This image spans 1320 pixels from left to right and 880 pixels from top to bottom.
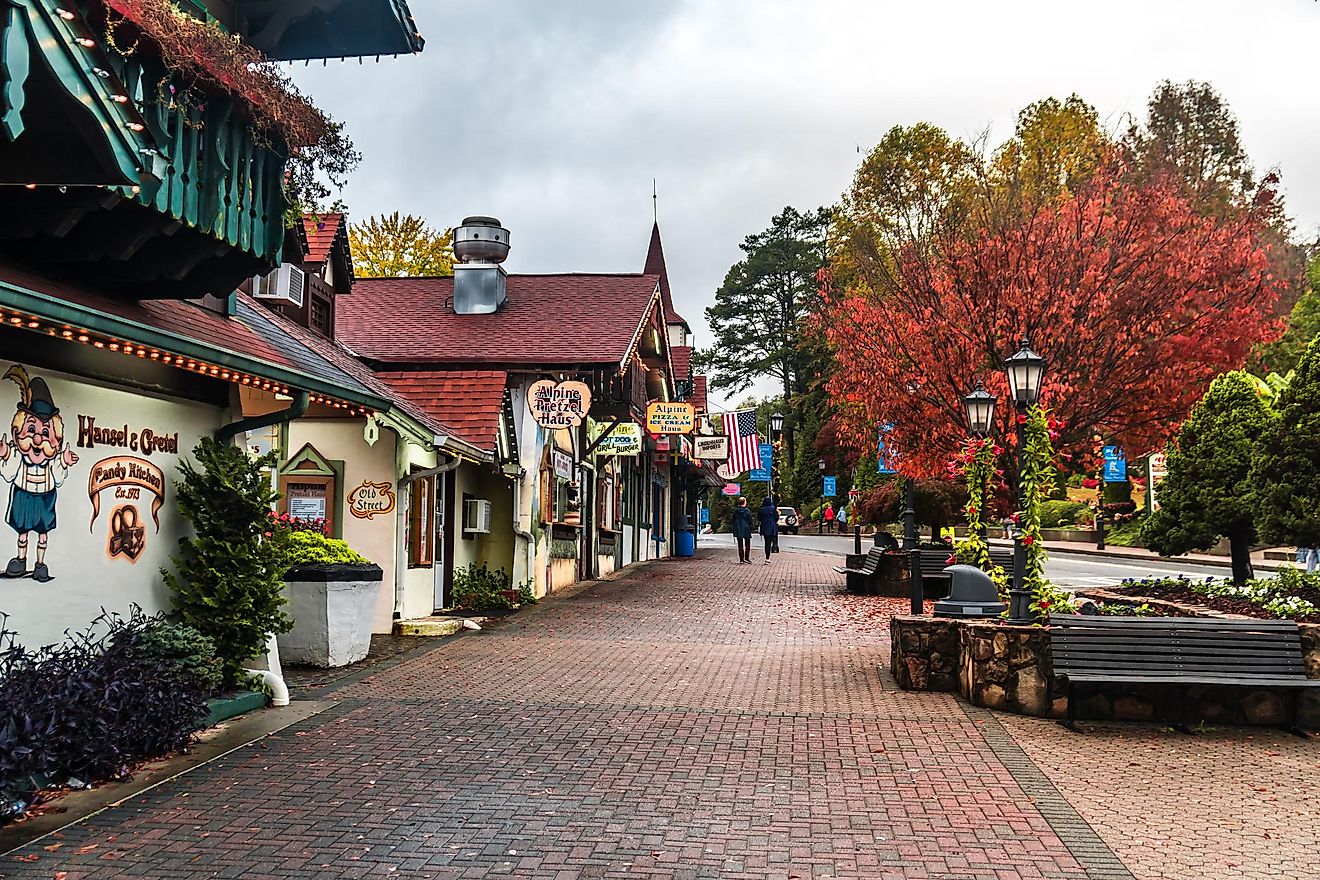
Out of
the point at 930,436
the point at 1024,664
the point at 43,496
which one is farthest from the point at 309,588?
the point at 930,436

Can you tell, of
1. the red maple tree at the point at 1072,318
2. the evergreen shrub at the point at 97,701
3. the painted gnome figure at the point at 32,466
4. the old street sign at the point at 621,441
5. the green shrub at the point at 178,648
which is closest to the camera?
the evergreen shrub at the point at 97,701

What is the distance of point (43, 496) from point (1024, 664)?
288 inches

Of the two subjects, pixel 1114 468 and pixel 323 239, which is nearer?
pixel 323 239

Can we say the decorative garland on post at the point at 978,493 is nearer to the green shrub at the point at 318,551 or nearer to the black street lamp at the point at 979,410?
the black street lamp at the point at 979,410

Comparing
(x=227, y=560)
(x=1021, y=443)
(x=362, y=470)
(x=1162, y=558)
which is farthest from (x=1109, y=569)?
(x=227, y=560)

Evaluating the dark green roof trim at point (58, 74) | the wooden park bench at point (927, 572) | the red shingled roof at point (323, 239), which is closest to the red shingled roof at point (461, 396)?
the red shingled roof at point (323, 239)

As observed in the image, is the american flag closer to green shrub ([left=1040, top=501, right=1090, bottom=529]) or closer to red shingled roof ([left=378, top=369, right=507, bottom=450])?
red shingled roof ([left=378, top=369, right=507, bottom=450])

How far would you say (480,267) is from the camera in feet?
74.4

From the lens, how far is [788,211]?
239 ft

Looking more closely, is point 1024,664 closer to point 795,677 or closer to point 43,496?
point 795,677

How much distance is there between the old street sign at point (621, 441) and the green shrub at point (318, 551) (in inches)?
465

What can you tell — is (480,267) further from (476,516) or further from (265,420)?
(265,420)

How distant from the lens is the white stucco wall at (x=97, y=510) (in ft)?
22.4

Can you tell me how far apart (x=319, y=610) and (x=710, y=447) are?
28209 mm
